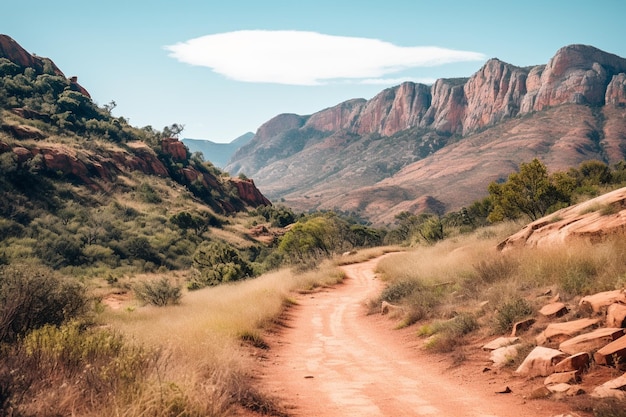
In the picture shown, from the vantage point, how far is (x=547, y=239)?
484 inches

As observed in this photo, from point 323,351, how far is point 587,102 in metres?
186

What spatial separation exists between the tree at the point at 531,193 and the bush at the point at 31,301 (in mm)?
23313

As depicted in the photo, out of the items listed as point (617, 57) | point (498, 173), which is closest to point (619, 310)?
point (498, 173)

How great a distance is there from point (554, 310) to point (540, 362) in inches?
68.5

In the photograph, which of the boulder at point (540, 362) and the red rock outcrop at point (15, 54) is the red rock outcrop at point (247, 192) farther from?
the boulder at point (540, 362)

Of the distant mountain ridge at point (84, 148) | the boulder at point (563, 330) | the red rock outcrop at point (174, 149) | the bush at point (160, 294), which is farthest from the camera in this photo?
the red rock outcrop at point (174, 149)

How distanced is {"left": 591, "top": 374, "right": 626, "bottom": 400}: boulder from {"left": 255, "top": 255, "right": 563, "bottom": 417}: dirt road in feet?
1.69

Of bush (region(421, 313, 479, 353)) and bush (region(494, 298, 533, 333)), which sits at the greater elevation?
bush (region(494, 298, 533, 333))

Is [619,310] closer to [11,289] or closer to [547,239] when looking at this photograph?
[547,239]

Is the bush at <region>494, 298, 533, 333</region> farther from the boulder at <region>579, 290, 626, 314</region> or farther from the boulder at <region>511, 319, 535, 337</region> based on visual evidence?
the boulder at <region>579, 290, 626, 314</region>

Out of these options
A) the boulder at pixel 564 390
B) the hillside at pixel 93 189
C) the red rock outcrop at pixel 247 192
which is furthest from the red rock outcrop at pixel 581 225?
the red rock outcrop at pixel 247 192

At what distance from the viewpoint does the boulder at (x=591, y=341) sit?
589 cm

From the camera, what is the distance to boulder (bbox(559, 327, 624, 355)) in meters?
5.89

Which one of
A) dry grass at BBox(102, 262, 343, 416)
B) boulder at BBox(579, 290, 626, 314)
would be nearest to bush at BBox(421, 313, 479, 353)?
boulder at BBox(579, 290, 626, 314)
